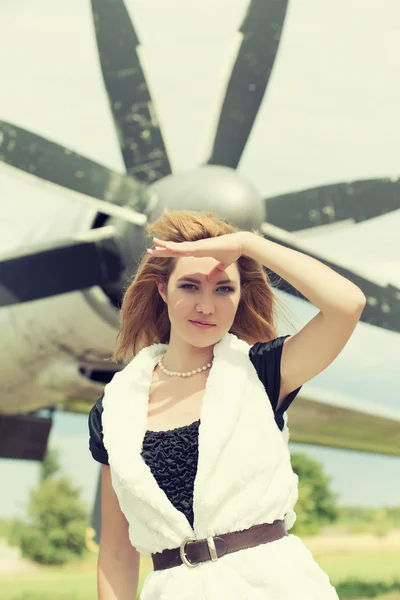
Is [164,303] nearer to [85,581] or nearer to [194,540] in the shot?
[194,540]

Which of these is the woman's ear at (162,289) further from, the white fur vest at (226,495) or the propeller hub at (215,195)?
the propeller hub at (215,195)

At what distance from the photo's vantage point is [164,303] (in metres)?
2.61

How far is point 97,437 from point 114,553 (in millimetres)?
364

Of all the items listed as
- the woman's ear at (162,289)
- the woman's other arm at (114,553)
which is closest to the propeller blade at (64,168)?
the woman's ear at (162,289)

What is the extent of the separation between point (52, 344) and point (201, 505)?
24.2 ft

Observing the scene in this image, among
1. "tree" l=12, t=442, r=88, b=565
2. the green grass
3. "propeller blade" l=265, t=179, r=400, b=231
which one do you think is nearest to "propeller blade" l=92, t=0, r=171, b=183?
"propeller blade" l=265, t=179, r=400, b=231

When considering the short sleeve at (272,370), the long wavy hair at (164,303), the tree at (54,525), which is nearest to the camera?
the short sleeve at (272,370)

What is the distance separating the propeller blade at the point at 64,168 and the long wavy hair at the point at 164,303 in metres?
5.38

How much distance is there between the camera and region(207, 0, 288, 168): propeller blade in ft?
28.2

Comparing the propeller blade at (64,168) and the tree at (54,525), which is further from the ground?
the propeller blade at (64,168)

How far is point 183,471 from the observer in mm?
2135

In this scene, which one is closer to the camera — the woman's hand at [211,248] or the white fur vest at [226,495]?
the white fur vest at [226,495]

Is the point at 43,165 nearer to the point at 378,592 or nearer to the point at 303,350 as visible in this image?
the point at 303,350

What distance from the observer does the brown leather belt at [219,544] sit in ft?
6.53
